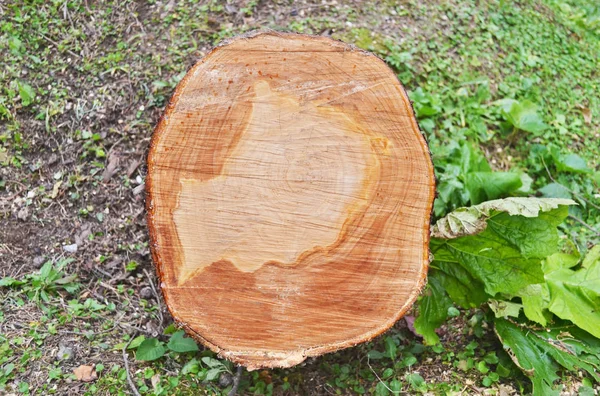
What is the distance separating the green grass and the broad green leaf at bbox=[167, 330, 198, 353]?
7cm

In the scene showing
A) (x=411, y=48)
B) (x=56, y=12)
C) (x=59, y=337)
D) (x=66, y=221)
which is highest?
(x=56, y=12)

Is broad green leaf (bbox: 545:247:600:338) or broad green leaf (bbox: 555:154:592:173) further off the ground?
broad green leaf (bbox: 555:154:592:173)

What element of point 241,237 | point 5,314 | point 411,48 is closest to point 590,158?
point 411,48

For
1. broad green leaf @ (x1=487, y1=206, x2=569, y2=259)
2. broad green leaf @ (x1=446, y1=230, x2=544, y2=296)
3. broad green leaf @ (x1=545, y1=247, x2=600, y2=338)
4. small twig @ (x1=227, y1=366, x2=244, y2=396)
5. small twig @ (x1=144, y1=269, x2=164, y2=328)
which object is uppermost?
broad green leaf @ (x1=487, y1=206, x2=569, y2=259)

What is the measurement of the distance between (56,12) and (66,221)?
4.30 ft

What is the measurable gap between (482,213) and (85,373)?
173cm

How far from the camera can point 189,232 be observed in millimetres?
1718

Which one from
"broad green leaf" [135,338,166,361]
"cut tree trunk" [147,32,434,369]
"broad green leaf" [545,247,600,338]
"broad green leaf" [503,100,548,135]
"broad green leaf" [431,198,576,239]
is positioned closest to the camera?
"cut tree trunk" [147,32,434,369]

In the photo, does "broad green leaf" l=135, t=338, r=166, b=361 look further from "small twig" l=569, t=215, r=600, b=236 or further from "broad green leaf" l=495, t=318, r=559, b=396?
"small twig" l=569, t=215, r=600, b=236

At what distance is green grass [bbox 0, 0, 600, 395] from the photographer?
6.93ft

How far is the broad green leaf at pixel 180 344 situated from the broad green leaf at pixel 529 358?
1.31 metres

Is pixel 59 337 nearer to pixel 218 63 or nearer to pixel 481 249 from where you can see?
pixel 218 63

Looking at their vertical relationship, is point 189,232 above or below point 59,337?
above

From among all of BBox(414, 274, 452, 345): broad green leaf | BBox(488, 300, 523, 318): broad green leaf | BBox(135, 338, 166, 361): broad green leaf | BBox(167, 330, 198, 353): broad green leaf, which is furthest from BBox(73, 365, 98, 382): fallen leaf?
BBox(488, 300, 523, 318): broad green leaf
